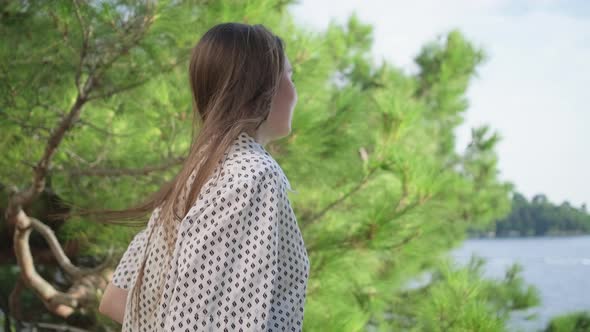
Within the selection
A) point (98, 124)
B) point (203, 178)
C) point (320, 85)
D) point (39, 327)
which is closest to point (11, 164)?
point (98, 124)

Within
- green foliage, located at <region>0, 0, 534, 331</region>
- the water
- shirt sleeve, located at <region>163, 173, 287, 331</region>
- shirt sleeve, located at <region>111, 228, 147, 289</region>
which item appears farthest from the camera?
the water

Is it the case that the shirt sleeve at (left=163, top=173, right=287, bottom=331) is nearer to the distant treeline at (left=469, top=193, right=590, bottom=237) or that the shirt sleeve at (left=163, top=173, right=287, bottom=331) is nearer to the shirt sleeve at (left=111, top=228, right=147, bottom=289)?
the shirt sleeve at (left=111, top=228, right=147, bottom=289)

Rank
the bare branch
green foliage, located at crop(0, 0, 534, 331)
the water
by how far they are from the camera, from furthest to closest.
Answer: the water → the bare branch → green foliage, located at crop(0, 0, 534, 331)

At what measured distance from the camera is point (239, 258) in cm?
62

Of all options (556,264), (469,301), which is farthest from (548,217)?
(469,301)

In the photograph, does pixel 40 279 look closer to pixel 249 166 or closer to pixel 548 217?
pixel 249 166

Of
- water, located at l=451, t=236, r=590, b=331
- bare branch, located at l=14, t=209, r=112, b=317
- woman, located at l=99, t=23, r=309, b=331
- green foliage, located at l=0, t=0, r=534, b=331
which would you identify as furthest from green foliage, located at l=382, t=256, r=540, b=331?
water, located at l=451, t=236, r=590, b=331

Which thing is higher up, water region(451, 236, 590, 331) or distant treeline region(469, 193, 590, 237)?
distant treeline region(469, 193, 590, 237)

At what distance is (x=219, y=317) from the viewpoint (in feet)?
1.98

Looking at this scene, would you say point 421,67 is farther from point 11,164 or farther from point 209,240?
point 209,240

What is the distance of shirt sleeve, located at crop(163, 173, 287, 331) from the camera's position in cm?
60

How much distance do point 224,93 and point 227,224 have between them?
0.50ft

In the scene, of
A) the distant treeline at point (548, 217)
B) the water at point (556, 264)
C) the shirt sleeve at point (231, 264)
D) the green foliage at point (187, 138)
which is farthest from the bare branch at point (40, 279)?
the distant treeline at point (548, 217)

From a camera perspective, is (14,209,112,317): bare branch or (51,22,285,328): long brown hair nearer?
(51,22,285,328): long brown hair
